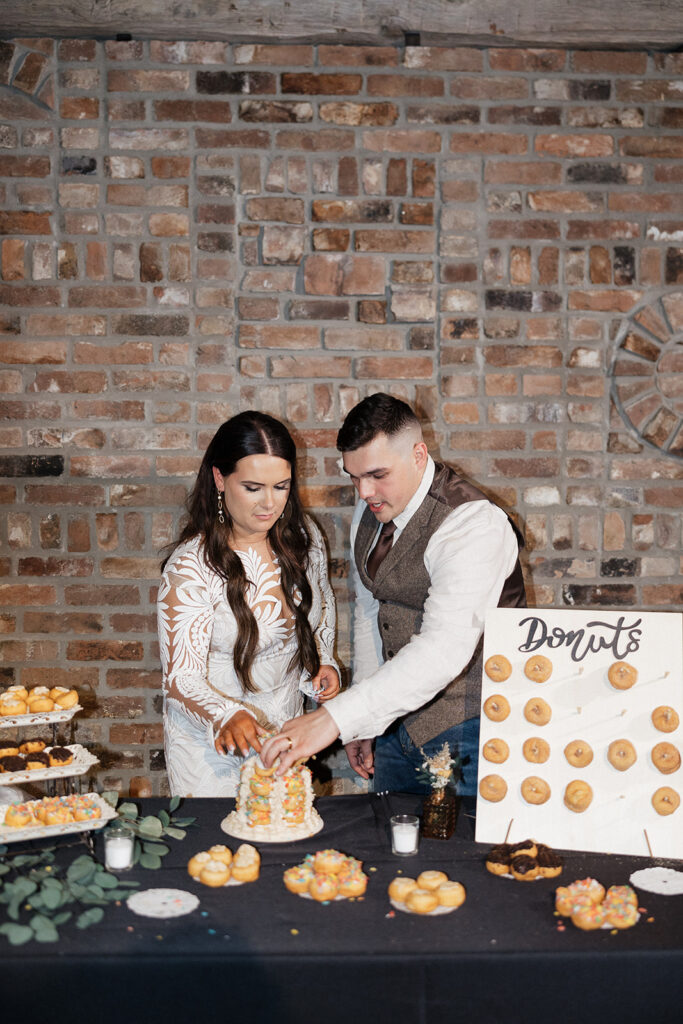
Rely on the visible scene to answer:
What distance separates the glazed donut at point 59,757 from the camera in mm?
1701

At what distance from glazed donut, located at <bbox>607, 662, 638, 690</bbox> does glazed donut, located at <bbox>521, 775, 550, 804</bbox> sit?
0.23m

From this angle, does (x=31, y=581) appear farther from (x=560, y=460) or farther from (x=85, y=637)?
(x=560, y=460)

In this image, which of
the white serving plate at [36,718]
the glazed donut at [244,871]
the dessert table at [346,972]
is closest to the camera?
the dessert table at [346,972]

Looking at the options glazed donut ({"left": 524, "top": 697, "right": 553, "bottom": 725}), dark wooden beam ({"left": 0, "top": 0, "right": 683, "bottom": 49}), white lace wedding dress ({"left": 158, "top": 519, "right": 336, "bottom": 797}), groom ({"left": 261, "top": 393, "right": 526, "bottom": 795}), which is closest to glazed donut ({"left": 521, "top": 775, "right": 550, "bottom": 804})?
glazed donut ({"left": 524, "top": 697, "right": 553, "bottom": 725})

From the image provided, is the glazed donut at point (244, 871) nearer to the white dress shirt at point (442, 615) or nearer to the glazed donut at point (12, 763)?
the white dress shirt at point (442, 615)

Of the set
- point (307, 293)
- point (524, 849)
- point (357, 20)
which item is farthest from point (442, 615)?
point (357, 20)

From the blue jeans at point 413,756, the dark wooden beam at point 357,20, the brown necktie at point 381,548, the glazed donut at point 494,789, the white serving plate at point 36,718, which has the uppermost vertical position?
the dark wooden beam at point 357,20

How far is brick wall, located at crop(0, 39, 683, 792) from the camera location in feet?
8.87

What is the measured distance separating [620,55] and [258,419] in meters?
1.70

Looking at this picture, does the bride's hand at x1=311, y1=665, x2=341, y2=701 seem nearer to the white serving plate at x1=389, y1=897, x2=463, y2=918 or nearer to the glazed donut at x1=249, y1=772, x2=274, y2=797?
the glazed donut at x1=249, y1=772, x2=274, y2=797

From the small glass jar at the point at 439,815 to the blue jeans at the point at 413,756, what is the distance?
38 cm

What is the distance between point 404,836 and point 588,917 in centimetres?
36

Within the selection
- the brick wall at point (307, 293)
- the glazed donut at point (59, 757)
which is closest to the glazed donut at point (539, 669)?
the glazed donut at point (59, 757)

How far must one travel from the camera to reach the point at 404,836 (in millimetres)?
1611
